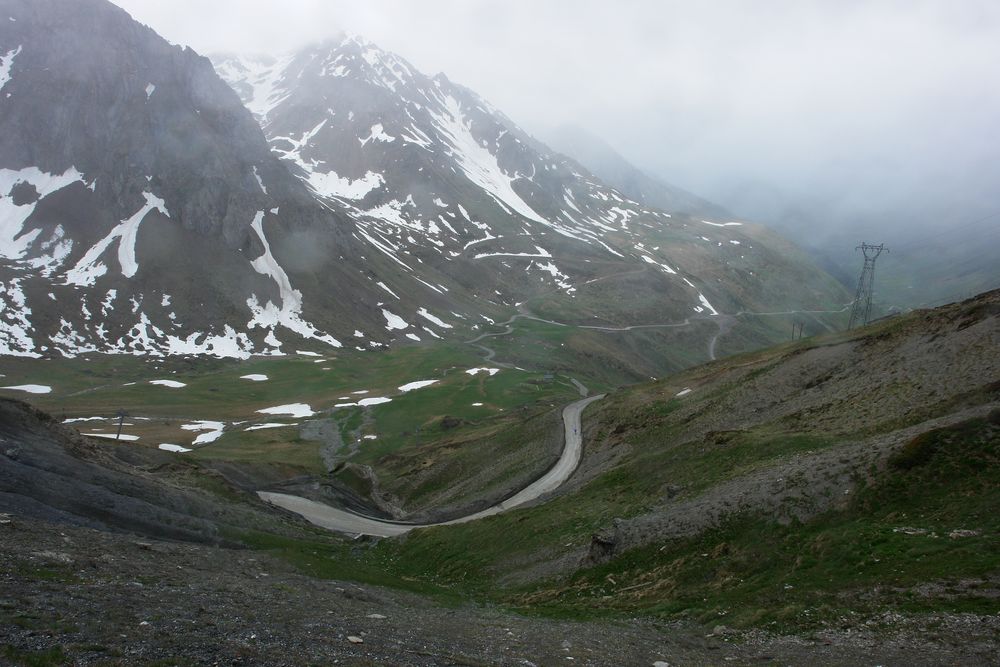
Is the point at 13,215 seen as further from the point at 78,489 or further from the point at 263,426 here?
the point at 78,489

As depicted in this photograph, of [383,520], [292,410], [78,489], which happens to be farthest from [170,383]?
[78,489]

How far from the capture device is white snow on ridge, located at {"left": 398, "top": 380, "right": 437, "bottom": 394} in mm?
142875

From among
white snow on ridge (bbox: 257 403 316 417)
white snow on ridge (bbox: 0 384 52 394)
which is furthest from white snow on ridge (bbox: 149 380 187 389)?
white snow on ridge (bbox: 257 403 316 417)

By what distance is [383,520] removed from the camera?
61438 mm

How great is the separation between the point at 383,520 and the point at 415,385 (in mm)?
85433

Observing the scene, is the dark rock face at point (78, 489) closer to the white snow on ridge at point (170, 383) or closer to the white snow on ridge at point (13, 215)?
the white snow on ridge at point (170, 383)

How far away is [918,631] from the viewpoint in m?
17.9

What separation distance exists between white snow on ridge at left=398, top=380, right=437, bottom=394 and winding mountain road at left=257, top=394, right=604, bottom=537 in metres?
75.3

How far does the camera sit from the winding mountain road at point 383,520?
184ft

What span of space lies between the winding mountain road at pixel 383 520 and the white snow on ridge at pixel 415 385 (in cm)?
7525

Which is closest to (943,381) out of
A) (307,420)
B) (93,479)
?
(93,479)

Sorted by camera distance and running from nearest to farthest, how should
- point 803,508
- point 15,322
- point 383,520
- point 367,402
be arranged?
point 803,508
point 383,520
point 367,402
point 15,322

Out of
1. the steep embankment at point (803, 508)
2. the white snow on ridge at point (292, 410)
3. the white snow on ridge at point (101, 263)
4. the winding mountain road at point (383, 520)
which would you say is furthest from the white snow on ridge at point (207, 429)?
the white snow on ridge at point (101, 263)

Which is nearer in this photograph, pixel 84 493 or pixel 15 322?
pixel 84 493
